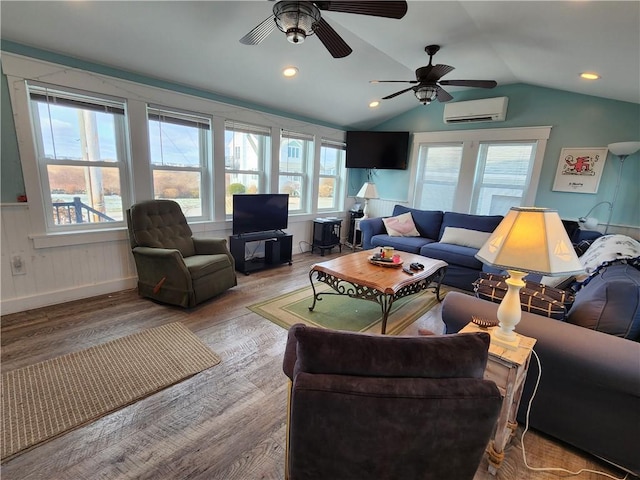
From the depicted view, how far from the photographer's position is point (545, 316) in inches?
66.1

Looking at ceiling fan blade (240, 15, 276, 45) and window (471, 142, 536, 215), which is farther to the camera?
window (471, 142, 536, 215)

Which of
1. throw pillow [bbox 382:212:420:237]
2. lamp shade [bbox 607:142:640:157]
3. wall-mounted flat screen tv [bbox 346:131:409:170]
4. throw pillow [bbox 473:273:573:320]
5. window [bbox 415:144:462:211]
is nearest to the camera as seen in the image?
throw pillow [bbox 473:273:573:320]

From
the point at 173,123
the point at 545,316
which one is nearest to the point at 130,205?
the point at 173,123

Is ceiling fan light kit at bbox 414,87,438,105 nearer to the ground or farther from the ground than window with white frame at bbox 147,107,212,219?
farther from the ground

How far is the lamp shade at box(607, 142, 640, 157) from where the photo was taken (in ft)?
10.5

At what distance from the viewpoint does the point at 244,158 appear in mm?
4273

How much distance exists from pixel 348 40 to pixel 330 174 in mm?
2756

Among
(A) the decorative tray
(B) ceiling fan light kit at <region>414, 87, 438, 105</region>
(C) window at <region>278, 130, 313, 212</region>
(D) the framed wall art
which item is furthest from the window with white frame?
(D) the framed wall art

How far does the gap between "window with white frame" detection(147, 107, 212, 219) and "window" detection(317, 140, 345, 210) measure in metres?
2.16

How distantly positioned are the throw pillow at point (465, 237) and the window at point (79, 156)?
407cm

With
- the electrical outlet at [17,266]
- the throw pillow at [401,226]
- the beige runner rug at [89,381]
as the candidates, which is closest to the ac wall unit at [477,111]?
the throw pillow at [401,226]

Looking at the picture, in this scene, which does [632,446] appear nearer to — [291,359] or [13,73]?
[291,359]

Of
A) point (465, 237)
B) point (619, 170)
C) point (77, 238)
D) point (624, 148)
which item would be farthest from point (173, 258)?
point (619, 170)

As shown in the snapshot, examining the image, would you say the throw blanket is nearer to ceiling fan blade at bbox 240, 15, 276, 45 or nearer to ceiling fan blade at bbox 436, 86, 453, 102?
ceiling fan blade at bbox 436, 86, 453, 102
